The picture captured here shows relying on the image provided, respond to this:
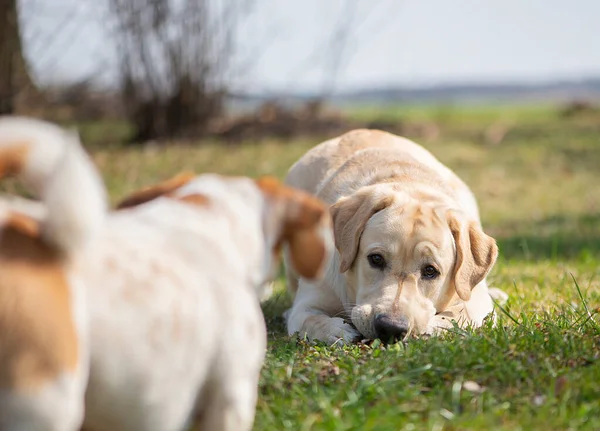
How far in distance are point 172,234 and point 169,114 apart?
445 inches

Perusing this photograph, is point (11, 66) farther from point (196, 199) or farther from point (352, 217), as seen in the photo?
point (196, 199)

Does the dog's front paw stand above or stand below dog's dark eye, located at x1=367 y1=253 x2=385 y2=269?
below

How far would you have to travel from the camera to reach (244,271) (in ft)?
8.71

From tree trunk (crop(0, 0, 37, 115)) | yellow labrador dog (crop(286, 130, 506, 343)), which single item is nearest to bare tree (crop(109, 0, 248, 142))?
tree trunk (crop(0, 0, 37, 115))

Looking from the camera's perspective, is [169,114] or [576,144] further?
[576,144]

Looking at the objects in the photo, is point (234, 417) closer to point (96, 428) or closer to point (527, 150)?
point (96, 428)

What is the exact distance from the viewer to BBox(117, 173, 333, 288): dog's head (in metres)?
2.71

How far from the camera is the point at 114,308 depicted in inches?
85.7

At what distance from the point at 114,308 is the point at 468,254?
2630 mm

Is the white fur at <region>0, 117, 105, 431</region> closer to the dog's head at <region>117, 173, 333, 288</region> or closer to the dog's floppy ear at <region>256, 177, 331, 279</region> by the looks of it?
the dog's head at <region>117, 173, 333, 288</region>

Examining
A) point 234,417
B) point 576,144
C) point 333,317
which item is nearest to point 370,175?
point 333,317

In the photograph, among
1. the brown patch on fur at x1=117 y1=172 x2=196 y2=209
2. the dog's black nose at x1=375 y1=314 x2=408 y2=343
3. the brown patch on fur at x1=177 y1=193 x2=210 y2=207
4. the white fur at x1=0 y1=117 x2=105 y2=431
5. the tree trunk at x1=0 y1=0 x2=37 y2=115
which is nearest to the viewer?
the white fur at x1=0 y1=117 x2=105 y2=431

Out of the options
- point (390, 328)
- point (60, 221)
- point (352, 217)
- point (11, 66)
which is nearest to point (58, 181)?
point (60, 221)

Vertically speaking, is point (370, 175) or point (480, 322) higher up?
point (370, 175)
